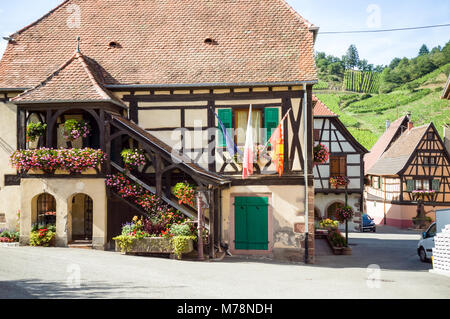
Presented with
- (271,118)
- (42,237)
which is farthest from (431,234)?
(42,237)

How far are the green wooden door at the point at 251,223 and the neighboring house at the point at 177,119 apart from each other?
0.03m

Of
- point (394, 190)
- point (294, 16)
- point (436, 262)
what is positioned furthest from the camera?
point (394, 190)

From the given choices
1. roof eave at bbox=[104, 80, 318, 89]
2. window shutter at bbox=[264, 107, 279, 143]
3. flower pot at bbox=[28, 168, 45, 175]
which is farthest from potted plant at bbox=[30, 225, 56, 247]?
window shutter at bbox=[264, 107, 279, 143]

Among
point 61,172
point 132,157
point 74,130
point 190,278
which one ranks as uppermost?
point 74,130

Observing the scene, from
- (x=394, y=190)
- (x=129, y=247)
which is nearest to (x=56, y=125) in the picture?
(x=129, y=247)

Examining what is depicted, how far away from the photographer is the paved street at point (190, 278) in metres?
9.07

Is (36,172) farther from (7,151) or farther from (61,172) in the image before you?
(7,151)

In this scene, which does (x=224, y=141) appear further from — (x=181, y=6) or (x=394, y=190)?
(x=394, y=190)

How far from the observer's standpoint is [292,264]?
1457cm

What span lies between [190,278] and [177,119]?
6698 millimetres

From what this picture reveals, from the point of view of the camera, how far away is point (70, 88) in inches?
573

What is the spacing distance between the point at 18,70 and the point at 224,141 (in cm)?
800

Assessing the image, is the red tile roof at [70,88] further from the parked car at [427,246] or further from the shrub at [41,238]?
the parked car at [427,246]

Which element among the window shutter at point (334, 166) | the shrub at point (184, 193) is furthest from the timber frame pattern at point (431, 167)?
the shrub at point (184, 193)
